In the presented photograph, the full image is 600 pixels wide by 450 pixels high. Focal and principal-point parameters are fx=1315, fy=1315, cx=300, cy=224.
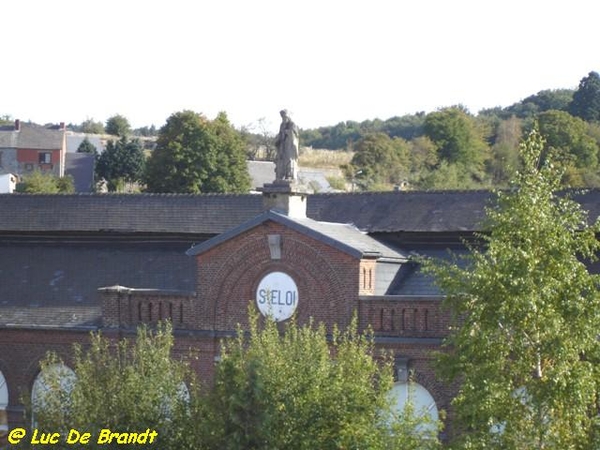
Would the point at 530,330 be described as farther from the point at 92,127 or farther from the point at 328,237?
the point at 92,127

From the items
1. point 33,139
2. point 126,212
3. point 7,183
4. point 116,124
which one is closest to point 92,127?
point 116,124

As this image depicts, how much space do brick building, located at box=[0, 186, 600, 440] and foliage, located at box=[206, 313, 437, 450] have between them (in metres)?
5.96

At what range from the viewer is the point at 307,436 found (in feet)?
66.0

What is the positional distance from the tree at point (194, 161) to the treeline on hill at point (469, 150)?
1509 cm

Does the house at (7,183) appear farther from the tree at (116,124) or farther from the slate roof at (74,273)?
the tree at (116,124)

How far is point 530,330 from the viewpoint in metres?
19.1

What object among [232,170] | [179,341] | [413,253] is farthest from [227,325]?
[232,170]

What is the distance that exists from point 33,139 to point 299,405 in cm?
9140

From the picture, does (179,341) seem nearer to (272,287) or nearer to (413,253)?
(272,287)

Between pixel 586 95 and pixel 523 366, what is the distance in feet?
326

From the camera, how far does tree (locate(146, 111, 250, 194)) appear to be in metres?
74.3

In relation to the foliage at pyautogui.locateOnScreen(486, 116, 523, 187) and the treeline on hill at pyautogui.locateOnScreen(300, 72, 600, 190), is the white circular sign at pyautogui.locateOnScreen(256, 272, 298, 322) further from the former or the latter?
the foliage at pyautogui.locateOnScreen(486, 116, 523, 187)

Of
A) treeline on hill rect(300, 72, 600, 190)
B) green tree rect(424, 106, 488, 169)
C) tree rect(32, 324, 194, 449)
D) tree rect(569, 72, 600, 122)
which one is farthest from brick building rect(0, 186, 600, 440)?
tree rect(569, 72, 600, 122)

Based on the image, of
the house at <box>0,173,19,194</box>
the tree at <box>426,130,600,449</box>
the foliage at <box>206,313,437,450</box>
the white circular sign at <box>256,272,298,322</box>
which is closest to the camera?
the tree at <box>426,130,600,449</box>
